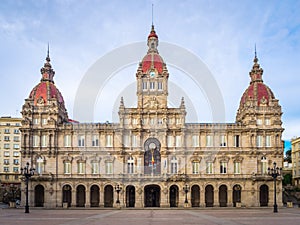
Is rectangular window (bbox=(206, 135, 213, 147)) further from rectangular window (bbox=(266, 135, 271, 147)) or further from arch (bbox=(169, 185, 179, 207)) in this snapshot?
rectangular window (bbox=(266, 135, 271, 147))

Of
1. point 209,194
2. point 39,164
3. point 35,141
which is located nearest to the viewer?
point 39,164

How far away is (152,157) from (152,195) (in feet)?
26.3

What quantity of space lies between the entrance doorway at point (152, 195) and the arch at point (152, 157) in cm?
377

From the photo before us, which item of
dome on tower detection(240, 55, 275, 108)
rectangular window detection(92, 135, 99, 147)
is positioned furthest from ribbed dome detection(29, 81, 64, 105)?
dome on tower detection(240, 55, 275, 108)

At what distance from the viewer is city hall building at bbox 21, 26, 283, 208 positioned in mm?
90062

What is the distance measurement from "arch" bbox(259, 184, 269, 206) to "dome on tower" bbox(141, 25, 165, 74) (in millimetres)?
31457

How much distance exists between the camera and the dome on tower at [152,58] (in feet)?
315

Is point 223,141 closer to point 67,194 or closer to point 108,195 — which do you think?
point 108,195

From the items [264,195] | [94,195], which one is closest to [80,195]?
[94,195]

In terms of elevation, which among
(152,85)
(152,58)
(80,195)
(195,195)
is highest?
(152,58)

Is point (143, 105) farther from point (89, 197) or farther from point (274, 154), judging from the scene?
point (274, 154)

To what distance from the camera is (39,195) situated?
92625 mm

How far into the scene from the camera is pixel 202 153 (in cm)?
9175

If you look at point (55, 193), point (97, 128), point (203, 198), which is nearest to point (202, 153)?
point (203, 198)
